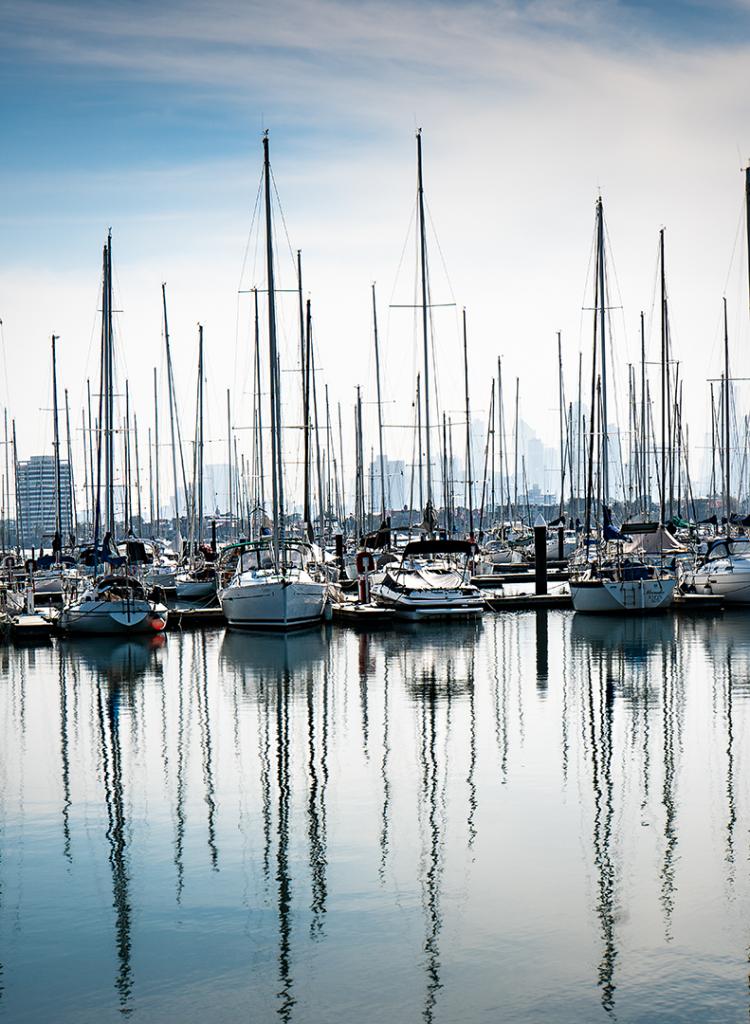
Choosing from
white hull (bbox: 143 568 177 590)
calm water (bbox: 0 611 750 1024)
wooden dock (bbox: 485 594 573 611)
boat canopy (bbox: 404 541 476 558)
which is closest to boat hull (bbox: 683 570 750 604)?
wooden dock (bbox: 485 594 573 611)

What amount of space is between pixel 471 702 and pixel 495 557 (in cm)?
4305

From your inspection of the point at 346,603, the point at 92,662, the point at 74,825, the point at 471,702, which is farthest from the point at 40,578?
the point at 74,825

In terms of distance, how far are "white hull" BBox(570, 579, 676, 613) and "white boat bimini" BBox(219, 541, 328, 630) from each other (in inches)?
347

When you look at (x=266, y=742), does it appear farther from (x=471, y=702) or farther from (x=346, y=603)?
(x=346, y=603)

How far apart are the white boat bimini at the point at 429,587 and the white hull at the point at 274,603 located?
326cm

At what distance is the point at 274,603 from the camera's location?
3644 centimetres

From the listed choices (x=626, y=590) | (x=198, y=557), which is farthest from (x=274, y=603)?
(x=198, y=557)

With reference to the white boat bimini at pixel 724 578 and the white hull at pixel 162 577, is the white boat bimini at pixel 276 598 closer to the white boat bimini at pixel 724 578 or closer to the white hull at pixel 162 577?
the white boat bimini at pixel 724 578

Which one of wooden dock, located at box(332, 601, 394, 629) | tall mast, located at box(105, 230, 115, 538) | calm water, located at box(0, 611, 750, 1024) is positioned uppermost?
tall mast, located at box(105, 230, 115, 538)

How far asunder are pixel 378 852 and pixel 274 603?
75.4ft

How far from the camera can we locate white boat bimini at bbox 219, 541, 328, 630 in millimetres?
36469

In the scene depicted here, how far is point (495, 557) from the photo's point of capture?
6669 cm

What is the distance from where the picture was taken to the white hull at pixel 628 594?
40.5 m

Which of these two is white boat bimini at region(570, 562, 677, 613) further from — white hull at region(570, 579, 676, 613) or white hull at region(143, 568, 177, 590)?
white hull at region(143, 568, 177, 590)
